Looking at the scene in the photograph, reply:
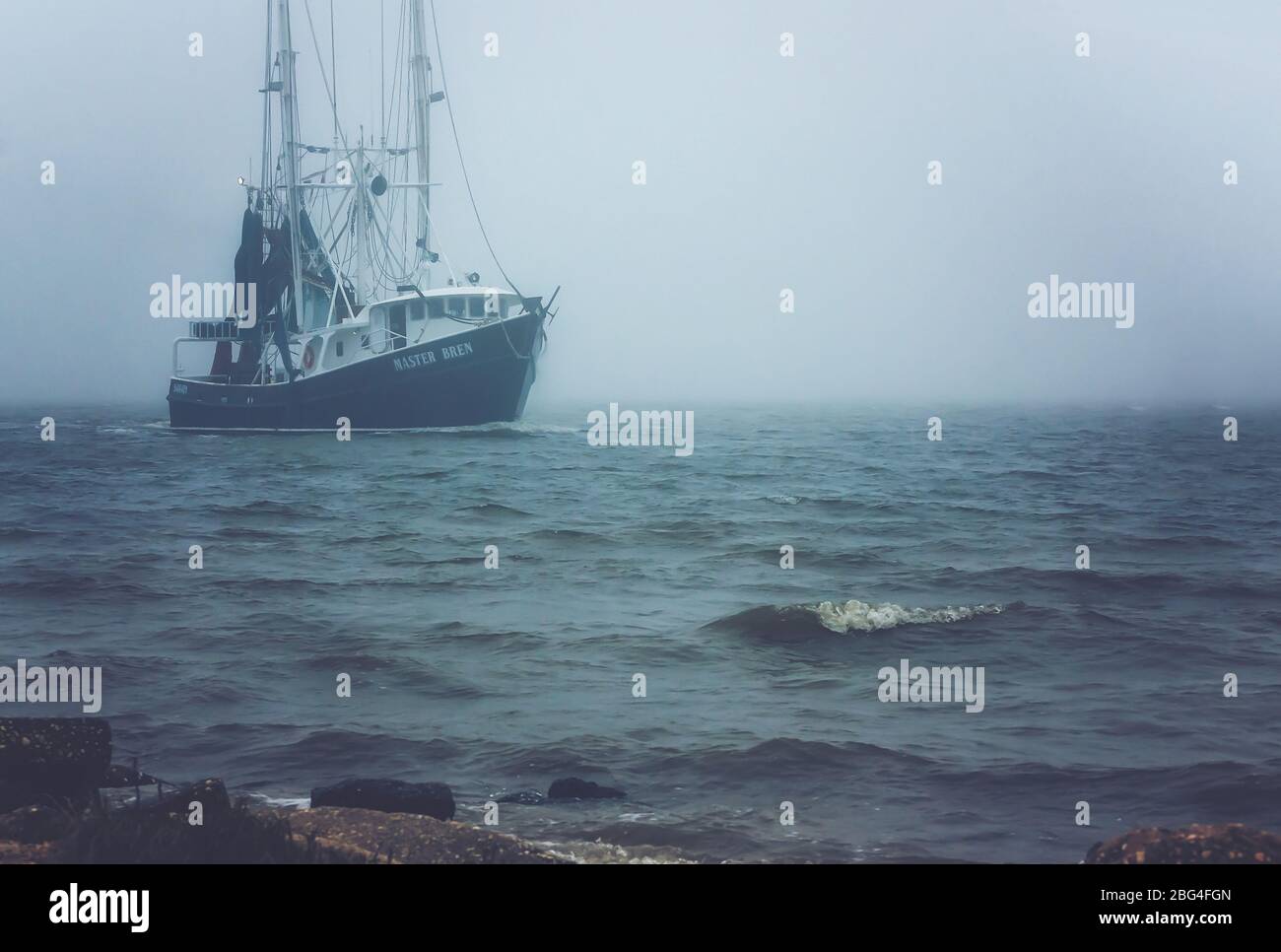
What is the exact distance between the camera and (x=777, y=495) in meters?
36.9

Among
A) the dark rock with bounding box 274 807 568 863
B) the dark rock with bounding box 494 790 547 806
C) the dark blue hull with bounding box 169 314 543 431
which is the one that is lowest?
the dark rock with bounding box 494 790 547 806

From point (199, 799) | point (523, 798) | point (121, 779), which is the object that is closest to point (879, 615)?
point (523, 798)

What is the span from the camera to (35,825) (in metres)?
7.40

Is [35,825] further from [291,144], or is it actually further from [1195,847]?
[291,144]

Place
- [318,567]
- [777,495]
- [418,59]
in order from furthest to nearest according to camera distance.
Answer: [418,59]
[777,495]
[318,567]

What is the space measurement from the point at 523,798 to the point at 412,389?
44383 millimetres

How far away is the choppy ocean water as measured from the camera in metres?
9.98

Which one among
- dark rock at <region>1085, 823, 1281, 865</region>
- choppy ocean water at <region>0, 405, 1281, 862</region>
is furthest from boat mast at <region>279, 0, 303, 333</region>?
dark rock at <region>1085, 823, 1281, 865</region>

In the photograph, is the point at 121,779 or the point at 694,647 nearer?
the point at 121,779

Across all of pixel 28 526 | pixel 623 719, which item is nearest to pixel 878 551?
pixel 623 719

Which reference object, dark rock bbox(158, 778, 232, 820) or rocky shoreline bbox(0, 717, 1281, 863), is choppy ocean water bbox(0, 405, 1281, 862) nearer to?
rocky shoreline bbox(0, 717, 1281, 863)

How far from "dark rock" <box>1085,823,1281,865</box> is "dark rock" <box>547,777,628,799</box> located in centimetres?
437

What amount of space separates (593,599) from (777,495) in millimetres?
18353

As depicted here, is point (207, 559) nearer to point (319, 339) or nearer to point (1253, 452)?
point (319, 339)
